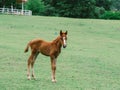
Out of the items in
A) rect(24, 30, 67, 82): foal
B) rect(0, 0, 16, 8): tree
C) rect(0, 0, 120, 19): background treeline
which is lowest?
rect(0, 0, 120, 19): background treeline

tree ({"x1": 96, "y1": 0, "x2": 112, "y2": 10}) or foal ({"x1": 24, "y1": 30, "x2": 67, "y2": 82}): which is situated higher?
foal ({"x1": 24, "y1": 30, "x2": 67, "y2": 82})

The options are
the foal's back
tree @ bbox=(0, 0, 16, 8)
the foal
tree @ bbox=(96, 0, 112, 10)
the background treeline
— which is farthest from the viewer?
tree @ bbox=(96, 0, 112, 10)

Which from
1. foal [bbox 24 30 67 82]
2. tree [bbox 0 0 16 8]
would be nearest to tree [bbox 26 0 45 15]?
tree [bbox 0 0 16 8]

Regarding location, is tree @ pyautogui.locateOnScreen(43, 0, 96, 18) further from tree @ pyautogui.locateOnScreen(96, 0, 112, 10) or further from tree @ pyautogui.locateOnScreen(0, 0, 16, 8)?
tree @ pyautogui.locateOnScreen(96, 0, 112, 10)

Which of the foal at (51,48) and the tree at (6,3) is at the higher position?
the foal at (51,48)

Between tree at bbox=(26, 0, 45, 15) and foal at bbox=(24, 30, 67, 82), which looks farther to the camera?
tree at bbox=(26, 0, 45, 15)

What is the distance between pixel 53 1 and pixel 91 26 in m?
47.4

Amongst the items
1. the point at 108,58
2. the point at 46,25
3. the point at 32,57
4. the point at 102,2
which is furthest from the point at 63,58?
the point at 102,2

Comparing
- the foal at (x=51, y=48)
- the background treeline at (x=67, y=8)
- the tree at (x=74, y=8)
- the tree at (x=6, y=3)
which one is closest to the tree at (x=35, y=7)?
the background treeline at (x=67, y=8)

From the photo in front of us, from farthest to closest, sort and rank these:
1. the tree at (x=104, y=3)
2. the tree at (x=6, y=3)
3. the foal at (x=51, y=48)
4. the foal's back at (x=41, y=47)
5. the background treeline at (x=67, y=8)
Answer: the tree at (x=104, y=3)
the background treeline at (x=67, y=8)
the tree at (x=6, y=3)
the foal's back at (x=41, y=47)
the foal at (x=51, y=48)

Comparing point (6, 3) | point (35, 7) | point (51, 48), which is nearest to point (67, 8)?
point (35, 7)

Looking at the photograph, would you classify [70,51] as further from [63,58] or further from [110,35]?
[110,35]

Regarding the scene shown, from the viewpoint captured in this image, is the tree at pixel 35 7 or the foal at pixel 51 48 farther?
the tree at pixel 35 7

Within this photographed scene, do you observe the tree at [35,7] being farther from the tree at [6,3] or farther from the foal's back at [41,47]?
the foal's back at [41,47]
